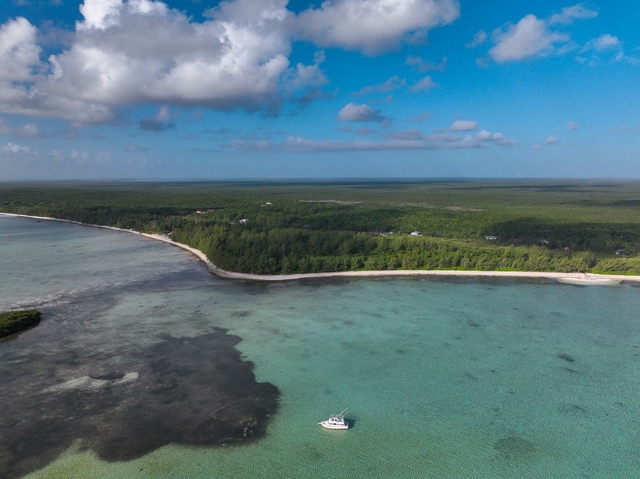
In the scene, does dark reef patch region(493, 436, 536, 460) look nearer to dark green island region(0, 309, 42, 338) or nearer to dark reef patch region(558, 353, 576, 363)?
dark reef patch region(558, 353, 576, 363)

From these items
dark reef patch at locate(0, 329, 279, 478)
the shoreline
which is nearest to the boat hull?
dark reef patch at locate(0, 329, 279, 478)

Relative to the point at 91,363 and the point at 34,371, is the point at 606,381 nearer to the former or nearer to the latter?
the point at 91,363

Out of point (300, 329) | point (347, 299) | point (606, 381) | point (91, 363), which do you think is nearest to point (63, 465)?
point (91, 363)

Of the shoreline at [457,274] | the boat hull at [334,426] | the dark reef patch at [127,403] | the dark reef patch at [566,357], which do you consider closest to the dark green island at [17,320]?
the dark reef patch at [127,403]

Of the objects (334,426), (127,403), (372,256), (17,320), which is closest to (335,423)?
(334,426)

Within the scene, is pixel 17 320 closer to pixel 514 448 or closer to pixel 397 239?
pixel 514 448

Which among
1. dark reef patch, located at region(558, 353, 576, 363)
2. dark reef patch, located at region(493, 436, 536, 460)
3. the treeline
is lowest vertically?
dark reef patch, located at region(493, 436, 536, 460)
